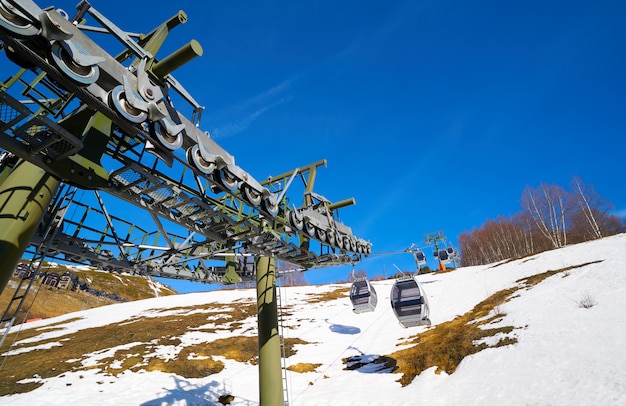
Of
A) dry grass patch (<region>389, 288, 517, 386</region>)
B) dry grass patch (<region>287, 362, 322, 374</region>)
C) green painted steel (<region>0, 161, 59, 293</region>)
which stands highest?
green painted steel (<region>0, 161, 59, 293</region>)

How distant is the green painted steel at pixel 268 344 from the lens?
10516 mm

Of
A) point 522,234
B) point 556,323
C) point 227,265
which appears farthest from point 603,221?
point 227,265

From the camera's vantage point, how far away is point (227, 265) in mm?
16609

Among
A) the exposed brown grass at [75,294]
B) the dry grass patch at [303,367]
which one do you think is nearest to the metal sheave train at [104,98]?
the dry grass patch at [303,367]

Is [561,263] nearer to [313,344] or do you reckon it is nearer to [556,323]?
[556,323]

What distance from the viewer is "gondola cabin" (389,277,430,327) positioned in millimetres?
12652

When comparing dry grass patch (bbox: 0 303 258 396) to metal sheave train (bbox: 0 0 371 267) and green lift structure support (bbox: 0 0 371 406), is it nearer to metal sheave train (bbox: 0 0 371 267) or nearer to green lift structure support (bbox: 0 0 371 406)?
green lift structure support (bbox: 0 0 371 406)

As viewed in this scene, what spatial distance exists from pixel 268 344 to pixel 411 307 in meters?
5.98

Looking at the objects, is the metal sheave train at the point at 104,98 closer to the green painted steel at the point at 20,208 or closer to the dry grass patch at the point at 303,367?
the green painted steel at the point at 20,208

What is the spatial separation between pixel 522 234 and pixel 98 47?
75533mm

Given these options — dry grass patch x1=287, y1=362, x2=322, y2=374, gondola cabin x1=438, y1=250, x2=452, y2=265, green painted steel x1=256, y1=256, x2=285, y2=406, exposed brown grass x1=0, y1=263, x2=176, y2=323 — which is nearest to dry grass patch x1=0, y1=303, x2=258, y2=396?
dry grass patch x1=287, y1=362, x2=322, y2=374

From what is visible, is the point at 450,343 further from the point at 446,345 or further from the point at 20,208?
the point at 20,208

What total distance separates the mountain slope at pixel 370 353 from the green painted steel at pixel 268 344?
382 cm

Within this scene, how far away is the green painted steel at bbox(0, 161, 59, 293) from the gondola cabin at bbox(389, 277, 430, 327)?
11.8 m
